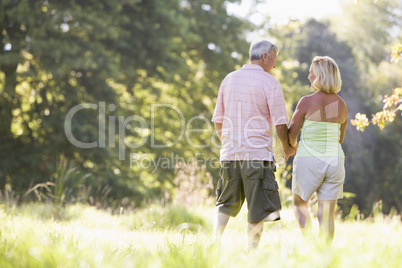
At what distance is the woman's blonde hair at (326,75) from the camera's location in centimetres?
388

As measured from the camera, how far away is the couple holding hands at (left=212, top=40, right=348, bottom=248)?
3.68 meters

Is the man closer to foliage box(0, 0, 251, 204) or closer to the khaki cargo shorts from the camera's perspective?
the khaki cargo shorts

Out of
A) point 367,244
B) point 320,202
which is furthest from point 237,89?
point 367,244

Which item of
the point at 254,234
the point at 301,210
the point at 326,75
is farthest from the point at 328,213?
the point at 326,75

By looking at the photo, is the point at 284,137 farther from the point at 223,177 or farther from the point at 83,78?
the point at 83,78

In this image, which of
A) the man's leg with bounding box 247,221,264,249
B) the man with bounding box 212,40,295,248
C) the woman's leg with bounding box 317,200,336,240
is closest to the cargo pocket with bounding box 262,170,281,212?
the man with bounding box 212,40,295,248

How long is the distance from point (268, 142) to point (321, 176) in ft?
1.83

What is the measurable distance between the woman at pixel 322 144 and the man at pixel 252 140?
0.76 feet

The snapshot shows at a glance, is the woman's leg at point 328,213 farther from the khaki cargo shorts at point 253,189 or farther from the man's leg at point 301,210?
the khaki cargo shorts at point 253,189

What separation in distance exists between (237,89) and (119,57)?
10665mm

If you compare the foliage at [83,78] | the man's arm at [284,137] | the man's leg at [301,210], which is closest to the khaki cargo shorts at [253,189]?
the man's arm at [284,137]

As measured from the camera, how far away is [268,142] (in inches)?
147

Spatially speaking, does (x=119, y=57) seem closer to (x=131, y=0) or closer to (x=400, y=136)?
(x=131, y=0)

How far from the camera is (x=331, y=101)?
12.7ft
